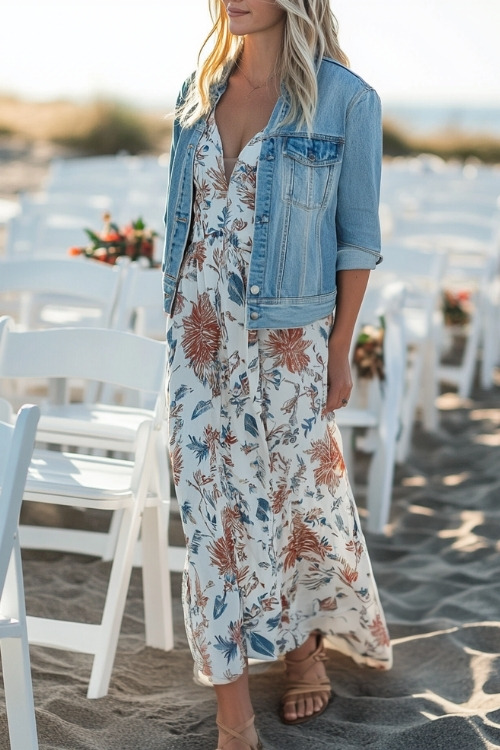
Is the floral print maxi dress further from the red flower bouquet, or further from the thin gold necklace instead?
the red flower bouquet

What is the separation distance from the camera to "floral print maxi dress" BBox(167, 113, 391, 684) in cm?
264

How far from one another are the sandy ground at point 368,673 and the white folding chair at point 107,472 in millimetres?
145

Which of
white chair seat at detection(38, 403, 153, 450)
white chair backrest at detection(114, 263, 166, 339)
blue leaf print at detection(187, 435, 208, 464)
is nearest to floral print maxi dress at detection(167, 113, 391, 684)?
blue leaf print at detection(187, 435, 208, 464)

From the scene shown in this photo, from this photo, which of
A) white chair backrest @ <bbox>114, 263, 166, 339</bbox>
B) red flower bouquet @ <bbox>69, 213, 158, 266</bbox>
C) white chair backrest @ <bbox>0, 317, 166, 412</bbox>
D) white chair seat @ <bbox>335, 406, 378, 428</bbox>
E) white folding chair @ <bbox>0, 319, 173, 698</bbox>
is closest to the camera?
white folding chair @ <bbox>0, 319, 173, 698</bbox>

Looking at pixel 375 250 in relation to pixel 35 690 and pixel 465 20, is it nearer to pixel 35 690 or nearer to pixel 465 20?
pixel 35 690

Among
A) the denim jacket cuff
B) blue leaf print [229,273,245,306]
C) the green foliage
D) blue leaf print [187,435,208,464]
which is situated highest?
the green foliage

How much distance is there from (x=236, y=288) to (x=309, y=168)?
337mm

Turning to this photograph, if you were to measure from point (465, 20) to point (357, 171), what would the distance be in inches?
2313

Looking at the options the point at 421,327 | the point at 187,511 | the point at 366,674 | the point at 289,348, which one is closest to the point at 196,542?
the point at 187,511

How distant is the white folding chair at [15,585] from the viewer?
6.78 ft

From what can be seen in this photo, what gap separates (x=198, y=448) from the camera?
2.68 metres

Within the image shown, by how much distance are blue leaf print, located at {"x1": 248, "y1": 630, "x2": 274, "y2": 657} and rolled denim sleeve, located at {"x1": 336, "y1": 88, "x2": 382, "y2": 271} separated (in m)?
0.96

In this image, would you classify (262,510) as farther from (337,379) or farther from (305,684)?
(305,684)

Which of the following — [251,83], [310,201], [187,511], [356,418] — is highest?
[251,83]
